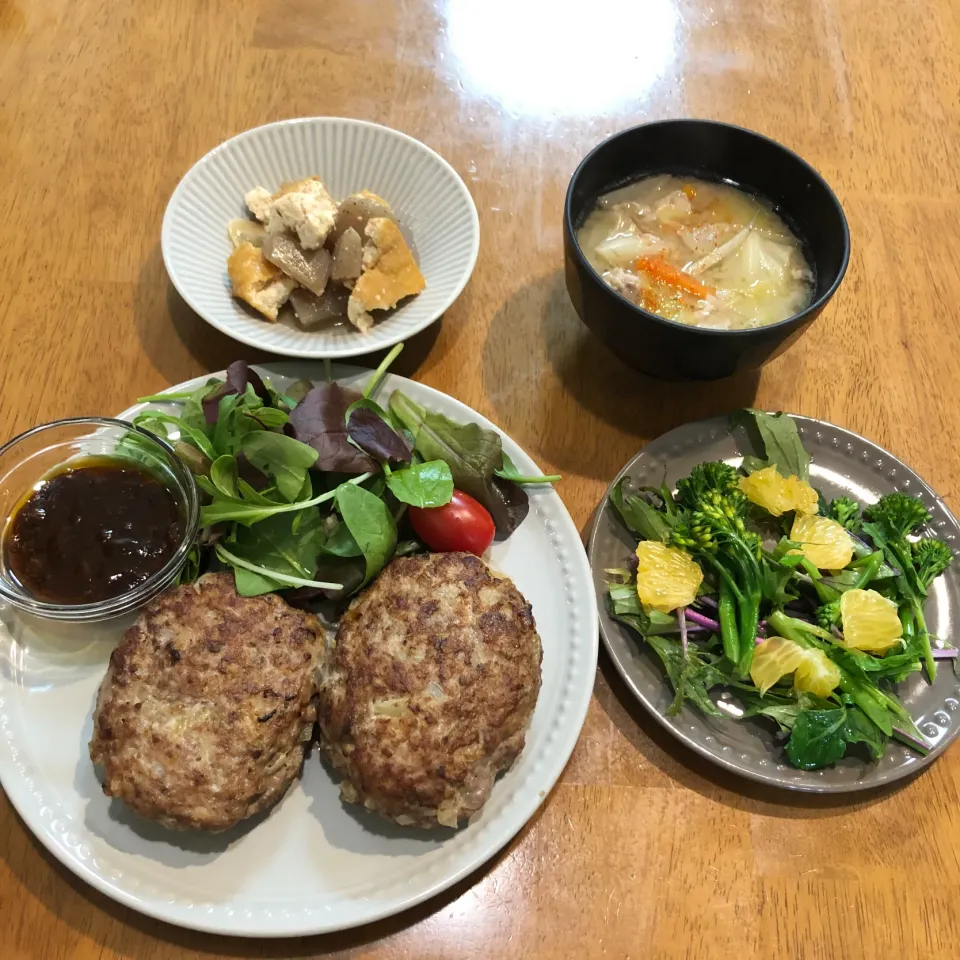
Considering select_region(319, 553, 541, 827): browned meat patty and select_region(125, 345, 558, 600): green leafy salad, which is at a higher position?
select_region(125, 345, 558, 600): green leafy salad

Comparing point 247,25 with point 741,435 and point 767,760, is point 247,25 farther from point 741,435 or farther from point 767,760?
point 767,760

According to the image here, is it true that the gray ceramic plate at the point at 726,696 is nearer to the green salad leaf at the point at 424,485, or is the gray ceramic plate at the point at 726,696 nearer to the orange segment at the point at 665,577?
the orange segment at the point at 665,577

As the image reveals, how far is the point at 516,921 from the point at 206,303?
161cm

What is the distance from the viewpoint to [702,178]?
209 cm

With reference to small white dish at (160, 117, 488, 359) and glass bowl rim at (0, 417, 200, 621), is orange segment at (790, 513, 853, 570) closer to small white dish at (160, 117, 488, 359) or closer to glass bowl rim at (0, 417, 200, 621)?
small white dish at (160, 117, 488, 359)

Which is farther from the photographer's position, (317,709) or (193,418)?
(193,418)

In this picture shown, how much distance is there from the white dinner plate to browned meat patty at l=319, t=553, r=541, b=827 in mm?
83

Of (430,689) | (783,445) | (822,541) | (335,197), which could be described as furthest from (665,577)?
(335,197)

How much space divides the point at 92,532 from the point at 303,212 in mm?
955

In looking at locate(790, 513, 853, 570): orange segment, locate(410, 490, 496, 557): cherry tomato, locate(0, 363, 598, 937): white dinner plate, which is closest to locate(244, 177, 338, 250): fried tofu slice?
locate(410, 490, 496, 557): cherry tomato

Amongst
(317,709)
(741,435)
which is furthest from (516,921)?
(741,435)

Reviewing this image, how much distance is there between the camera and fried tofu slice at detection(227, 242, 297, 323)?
200cm

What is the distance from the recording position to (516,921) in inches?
62.4

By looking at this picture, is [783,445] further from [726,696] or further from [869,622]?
[726,696]
